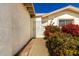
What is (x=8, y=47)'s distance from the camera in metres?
4.82

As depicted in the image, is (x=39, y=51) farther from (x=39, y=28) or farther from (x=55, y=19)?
(x=55, y=19)

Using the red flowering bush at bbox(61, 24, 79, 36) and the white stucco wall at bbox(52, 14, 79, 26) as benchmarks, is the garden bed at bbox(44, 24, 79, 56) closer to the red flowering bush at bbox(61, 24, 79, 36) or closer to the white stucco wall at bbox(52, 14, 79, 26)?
the red flowering bush at bbox(61, 24, 79, 36)

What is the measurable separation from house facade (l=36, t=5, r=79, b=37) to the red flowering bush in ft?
0.44

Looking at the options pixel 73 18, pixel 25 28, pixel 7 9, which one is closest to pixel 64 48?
pixel 73 18

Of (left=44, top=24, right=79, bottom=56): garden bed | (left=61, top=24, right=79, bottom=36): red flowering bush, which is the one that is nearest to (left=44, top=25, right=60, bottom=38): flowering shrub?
(left=44, top=24, right=79, bottom=56): garden bed

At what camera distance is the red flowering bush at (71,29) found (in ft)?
20.8

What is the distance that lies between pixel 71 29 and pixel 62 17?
1.93 feet

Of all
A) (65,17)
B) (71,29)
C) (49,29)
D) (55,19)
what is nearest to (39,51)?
(49,29)

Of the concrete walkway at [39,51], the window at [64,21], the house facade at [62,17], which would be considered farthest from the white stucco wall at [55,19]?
the concrete walkway at [39,51]

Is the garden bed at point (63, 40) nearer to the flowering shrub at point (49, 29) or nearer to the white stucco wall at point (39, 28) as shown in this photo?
the flowering shrub at point (49, 29)

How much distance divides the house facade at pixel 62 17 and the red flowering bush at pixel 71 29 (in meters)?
0.14

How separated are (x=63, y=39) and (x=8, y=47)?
1.96 meters

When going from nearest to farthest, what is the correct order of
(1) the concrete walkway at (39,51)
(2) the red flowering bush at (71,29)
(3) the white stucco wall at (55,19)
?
(1) the concrete walkway at (39,51), (3) the white stucco wall at (55,19), (2) the red flowering bush at (71,29)

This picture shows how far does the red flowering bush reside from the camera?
6345mm
